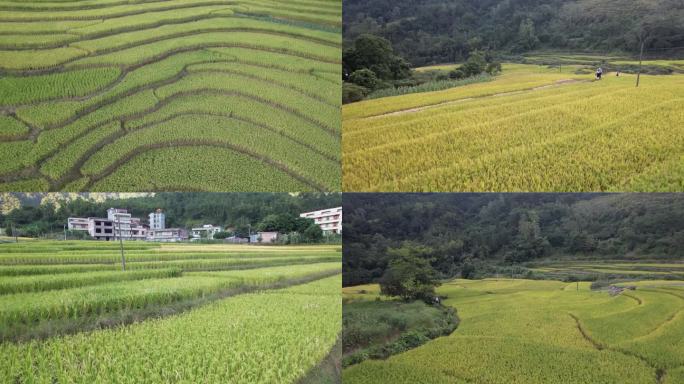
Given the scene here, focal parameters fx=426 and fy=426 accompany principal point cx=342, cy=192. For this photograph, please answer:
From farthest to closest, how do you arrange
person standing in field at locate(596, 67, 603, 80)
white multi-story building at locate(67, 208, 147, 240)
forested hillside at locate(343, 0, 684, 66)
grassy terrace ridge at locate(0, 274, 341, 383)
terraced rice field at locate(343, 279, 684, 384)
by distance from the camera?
1. person standing in field at locate(596, 67, 603, 80)
2. forested hillside at locate(343, 0, 684, 66)
3. white multi-story building at locate(67, 208, 147, 240)
4. terraced rice field at locate(343, 279, 684, 384)
5. grassy terrace ridge at locate(0, 274, 341, 383)

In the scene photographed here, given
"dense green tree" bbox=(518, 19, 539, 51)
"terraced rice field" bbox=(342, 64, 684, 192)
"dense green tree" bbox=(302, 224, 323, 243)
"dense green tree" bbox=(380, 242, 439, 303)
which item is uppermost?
"dense green tree" bbox=(518, 19, 539, 51)

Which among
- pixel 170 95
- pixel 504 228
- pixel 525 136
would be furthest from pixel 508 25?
pixel 170 95

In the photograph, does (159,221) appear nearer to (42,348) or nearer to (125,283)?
(125,283)

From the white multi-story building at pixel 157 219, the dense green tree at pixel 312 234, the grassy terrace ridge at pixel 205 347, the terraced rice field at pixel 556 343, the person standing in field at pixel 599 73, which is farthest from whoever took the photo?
the person standing in field at pixel 599 73

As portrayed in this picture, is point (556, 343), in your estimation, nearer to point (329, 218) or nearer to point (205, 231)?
point (329, 218)

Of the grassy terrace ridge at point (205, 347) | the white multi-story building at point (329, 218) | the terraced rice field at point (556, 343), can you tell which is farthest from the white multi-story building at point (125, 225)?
the terraced rice field at point (556, 343)

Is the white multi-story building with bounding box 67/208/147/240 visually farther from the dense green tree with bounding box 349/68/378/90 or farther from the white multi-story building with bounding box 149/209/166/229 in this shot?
the dense green tree with bounding box 349/68/378/90

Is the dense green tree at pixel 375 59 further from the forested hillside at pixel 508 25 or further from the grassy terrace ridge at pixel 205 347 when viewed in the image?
the grassy terrace ridge at pixel 205 347

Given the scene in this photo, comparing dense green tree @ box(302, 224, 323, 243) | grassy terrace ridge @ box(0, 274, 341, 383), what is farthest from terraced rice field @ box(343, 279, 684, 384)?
dense green tree @ box(302, 224, 323, 243)
